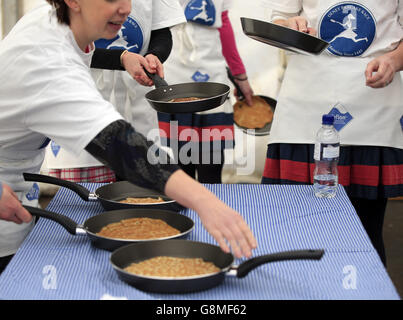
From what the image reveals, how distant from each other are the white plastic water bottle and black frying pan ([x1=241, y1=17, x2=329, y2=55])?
0.76 ft

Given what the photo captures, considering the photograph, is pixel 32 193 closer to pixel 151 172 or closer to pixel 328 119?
pixel 151 172

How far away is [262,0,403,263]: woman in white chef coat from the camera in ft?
7.79

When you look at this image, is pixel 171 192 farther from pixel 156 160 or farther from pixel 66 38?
pixel 66 38

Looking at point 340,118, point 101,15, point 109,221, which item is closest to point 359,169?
point 340,118

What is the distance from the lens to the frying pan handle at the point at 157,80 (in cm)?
225

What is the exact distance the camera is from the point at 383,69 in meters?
2.26

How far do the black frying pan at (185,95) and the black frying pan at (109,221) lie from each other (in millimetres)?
452

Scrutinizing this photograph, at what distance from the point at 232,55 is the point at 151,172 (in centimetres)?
208

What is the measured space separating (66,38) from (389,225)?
10.1 ft

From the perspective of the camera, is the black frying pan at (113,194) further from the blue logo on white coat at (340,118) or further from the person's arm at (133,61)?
the blue logo on white coat at (340,118)

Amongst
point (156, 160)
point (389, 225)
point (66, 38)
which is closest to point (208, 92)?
point (66, 38)

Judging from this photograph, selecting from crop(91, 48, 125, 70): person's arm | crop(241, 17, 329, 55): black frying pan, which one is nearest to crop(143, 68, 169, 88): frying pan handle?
crop(91, 48, 125, 70): person's arm

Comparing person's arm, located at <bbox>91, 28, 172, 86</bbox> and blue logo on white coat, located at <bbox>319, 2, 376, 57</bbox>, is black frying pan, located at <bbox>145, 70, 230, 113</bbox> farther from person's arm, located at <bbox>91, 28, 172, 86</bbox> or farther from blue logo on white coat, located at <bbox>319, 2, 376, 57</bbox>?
blue logo on white coat, located at <bbox>319, 2, 376, 57</bbox>
